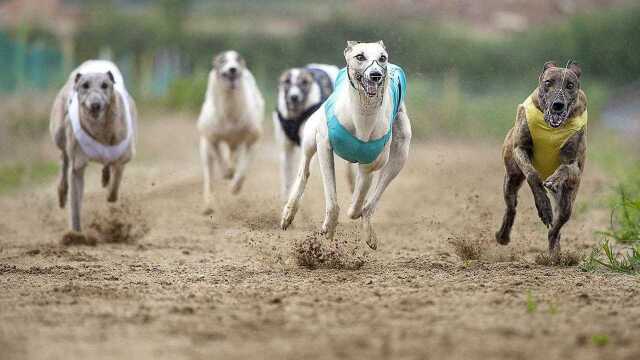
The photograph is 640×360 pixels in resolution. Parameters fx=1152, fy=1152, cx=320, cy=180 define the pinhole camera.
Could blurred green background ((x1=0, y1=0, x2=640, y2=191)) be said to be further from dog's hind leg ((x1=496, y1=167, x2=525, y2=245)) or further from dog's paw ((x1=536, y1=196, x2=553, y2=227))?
dog's paw ((x1=536, y1=196, x2=553, y2=227))

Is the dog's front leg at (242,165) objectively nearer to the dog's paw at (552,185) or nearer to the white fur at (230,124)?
the white fur at (230,124)

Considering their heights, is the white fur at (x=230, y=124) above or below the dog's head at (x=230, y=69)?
below

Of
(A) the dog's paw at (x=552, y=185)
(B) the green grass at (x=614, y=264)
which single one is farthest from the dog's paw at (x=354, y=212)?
(B) the green grass at (x=614, y=264)

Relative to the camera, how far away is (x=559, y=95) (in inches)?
267

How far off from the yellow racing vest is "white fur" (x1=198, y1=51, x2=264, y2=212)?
331cm

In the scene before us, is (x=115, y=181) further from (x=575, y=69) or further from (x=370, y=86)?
(x=575, y=69)

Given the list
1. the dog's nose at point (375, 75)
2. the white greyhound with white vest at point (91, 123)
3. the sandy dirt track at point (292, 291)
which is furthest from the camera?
the white greyhound with white vest at point (91, 123)

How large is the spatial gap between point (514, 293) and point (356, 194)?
4.91 feet

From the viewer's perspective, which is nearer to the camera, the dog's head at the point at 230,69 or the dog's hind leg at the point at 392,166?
the dog's hind leg at the point at 392,166

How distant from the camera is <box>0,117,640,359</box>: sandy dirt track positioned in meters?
4.50

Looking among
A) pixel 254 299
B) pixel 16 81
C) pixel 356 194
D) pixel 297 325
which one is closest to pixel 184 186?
pixel 16 81

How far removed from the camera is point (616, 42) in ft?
56.4

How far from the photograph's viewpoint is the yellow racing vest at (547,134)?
6.88m

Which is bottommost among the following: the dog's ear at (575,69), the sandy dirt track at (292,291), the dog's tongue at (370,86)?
the sandy dirt track at (292,291)
